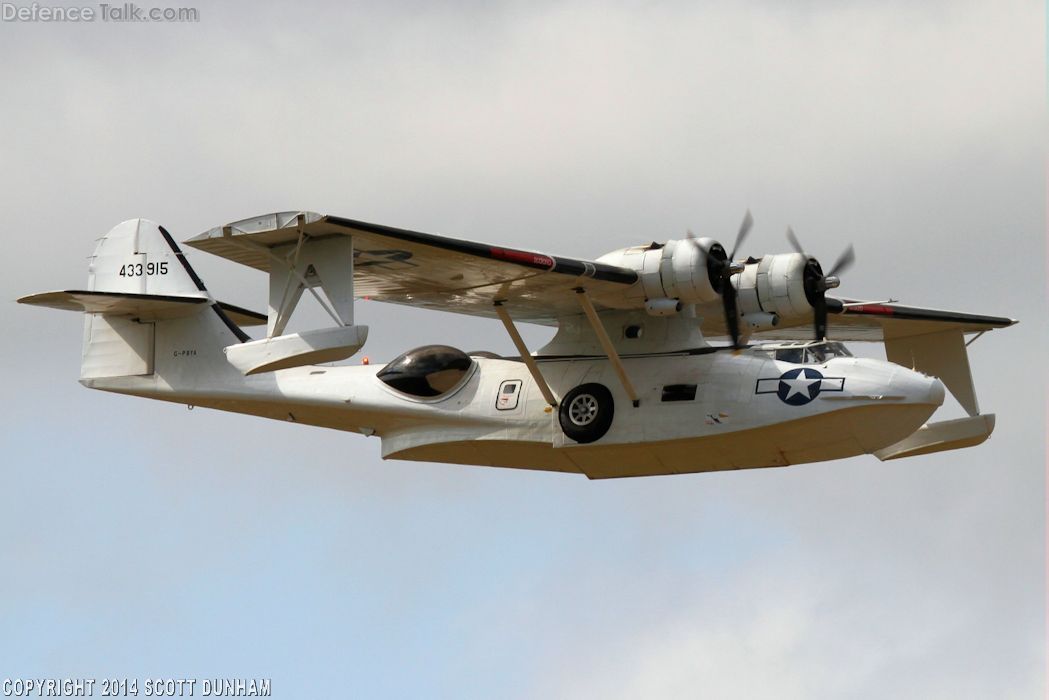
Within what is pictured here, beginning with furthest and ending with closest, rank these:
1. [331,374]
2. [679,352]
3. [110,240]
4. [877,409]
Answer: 1. [110,240]
2. [331,374]
3. [679,352]
4. [877,409]

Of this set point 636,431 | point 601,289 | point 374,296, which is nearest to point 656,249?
point 601,289

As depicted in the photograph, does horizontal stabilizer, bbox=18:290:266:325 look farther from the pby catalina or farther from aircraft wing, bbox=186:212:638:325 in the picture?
aircraft wing, bbox=186:212:638:325

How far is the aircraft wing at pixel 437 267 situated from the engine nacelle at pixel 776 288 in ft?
6.66

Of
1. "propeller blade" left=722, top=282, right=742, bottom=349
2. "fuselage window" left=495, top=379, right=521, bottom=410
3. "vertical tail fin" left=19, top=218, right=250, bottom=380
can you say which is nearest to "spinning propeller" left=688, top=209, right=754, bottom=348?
"propeller blade" left=722, top=282, right=742, bottom=349

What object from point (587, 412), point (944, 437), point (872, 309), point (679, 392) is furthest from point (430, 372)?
point (944, 437)

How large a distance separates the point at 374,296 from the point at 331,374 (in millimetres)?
1867

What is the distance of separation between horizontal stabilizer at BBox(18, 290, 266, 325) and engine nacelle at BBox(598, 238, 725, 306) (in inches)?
285

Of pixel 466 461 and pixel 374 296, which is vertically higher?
pixel 374 296

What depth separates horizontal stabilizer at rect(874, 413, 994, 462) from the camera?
92.9 feet

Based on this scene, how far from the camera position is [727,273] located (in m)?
26.1

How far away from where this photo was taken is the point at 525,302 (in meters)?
27.0

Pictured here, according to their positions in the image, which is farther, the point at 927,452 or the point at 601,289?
the point at 927,452

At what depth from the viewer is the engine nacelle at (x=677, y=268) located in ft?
83.9

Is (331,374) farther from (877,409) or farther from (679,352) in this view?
(877,409)
